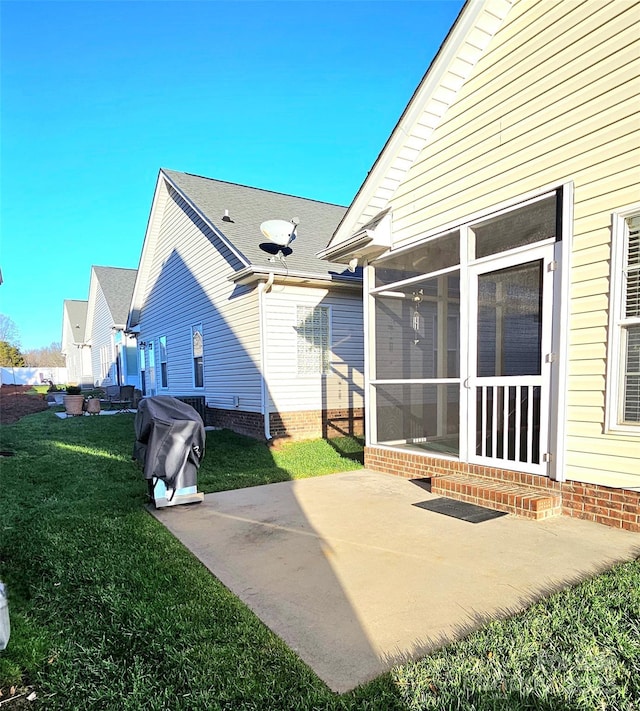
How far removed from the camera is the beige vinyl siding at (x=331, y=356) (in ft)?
29.4

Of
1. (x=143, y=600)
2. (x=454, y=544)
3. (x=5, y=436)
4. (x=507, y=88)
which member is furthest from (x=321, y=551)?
(x=5, y=436)

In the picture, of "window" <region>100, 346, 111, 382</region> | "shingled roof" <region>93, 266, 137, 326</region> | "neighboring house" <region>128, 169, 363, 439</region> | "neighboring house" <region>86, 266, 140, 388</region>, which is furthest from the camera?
"window" <region>100, 346, 111, 382</region>

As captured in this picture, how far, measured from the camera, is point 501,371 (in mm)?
5090

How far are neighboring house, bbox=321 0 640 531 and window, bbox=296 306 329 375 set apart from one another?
341 cm

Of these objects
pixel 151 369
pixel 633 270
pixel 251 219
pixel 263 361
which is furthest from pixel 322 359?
pixel 151 369

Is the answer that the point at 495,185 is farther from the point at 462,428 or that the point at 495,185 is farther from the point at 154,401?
the point at 154,401

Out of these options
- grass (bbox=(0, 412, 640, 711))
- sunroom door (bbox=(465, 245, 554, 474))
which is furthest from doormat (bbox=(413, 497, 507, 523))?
grass (bbox=(0, 412, 640, 711))

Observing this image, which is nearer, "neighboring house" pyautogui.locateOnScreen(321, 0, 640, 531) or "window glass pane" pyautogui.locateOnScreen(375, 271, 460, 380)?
"neighboring house" pyautogui.locateOnScreen(321, 0, 640, 531)

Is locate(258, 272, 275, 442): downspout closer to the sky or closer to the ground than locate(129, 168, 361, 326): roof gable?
closer to the ground

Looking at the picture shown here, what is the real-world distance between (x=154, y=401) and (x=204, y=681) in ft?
10.9

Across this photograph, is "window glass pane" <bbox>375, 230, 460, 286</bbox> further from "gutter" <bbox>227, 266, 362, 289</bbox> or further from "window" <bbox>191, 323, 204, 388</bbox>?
"window" <bbox>191, 323, 204, 388</bbox>

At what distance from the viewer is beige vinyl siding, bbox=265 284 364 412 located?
8961 mm

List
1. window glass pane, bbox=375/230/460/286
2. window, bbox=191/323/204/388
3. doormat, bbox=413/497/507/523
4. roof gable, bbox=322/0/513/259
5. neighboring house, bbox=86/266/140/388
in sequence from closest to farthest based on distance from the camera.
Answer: doormat, bbox=413/497/507/523 → roof gable, bbox=322/0/513/259 → window glass pane, bbox=375/230/460/286 → window, bbox=191/323/204/388 → neighboring house, bbox=86/266/140/388

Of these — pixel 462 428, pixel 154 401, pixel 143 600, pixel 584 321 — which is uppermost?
pixel 584 321
